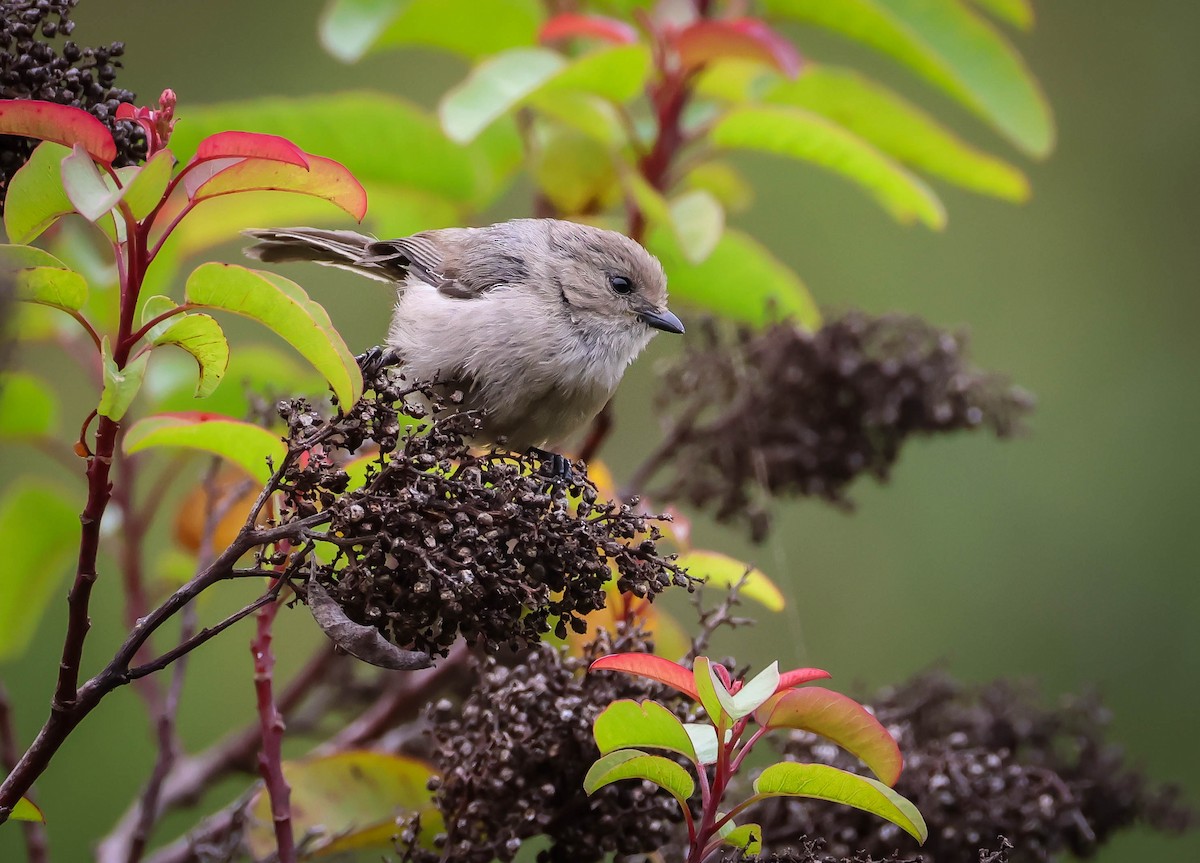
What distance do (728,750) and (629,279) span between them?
1.72m

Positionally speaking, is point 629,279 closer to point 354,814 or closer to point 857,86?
point 857,86

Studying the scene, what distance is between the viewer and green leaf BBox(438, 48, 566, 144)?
2.47 meters

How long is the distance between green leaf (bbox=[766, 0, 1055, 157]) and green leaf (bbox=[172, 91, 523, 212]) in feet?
3.06

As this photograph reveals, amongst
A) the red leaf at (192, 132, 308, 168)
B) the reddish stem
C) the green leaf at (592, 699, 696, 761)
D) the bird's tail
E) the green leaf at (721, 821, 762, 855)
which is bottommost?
the reddish stem

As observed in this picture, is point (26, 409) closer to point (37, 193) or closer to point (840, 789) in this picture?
point (37, 193)

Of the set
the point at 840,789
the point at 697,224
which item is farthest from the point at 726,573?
the point at 697,224

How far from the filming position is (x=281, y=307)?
1.55 metres

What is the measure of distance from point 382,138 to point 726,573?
1.52 meters

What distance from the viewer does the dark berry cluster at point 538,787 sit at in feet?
6.24

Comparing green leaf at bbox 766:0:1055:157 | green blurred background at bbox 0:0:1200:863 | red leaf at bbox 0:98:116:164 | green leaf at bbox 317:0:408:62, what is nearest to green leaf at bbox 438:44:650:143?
green leaf at bbox 317:0:408:62

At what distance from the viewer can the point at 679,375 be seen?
323cm

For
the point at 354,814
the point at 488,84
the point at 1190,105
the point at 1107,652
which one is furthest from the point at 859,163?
the point at 1190,105

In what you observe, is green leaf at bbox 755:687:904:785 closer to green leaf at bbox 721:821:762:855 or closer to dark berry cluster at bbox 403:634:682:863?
green leaf at bbox 721:821:762:855

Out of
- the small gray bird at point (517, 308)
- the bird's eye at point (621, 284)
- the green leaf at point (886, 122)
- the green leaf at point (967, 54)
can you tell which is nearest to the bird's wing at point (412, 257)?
the small gray bird at point (517, 308)
